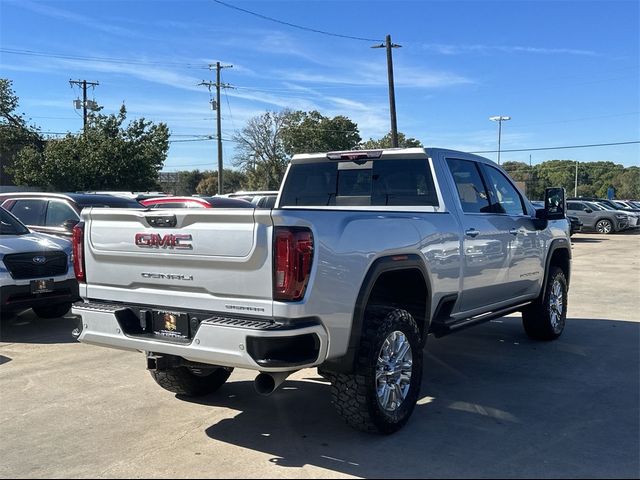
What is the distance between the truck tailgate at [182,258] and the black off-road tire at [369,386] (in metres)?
0.81

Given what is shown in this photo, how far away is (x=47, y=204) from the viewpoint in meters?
9.89

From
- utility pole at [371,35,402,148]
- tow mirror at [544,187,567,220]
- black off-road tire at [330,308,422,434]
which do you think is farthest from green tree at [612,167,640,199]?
black off-road tire at [330,308,422,434]

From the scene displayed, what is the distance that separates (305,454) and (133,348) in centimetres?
135

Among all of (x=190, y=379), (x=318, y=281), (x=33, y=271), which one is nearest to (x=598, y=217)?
(x=33, y=271)

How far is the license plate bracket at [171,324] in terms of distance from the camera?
3857 millimetres

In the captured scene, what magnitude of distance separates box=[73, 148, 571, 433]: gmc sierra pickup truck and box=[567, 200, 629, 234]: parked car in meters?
27.3

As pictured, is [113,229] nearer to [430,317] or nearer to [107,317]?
[107,317]

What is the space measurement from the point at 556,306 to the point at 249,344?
489 cm

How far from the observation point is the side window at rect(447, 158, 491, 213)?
5.48 meters

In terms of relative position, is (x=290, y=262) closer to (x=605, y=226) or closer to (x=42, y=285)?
(x=42, y=285)

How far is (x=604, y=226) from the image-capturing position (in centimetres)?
3022

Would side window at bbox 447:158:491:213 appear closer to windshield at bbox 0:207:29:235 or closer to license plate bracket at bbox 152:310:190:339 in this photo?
license plate bracket at bbox 152:310:190:339

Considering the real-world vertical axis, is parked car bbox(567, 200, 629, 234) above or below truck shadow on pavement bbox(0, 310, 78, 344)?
above

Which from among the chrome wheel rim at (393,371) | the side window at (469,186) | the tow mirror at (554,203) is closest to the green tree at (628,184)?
the tow mirror at (554,203)
